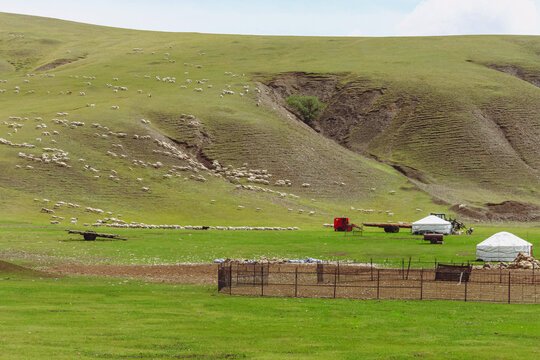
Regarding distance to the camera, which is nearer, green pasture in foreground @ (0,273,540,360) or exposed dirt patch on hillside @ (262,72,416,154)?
green pasture in foreground @ (0,273,540,360)

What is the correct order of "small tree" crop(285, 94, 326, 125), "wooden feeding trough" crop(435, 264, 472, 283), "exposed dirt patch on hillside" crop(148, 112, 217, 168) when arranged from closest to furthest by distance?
"wooden feeding trough" crop(435, 264, 472, 283), "exposed dirt patch on hillside" crop(148, 112, 217, 168), "small tree" crop(285, 94, 326, 125)

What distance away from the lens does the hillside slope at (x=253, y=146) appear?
385 ft

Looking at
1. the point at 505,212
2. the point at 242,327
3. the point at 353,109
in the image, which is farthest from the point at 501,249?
the point at 353,109

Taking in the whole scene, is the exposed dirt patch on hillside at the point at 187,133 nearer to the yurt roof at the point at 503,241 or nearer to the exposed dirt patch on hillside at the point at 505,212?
the exposed dirt patch on hillside at the point at 505,212

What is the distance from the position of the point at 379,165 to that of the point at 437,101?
30.4m

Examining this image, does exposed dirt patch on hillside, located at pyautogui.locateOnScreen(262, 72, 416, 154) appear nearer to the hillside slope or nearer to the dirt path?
the hillside slope

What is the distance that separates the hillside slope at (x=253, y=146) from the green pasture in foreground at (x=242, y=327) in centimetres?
6098

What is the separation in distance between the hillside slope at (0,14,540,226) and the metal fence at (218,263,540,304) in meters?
53.6

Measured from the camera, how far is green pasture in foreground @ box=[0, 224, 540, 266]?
6575 cm

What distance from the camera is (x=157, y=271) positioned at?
57.2 meters

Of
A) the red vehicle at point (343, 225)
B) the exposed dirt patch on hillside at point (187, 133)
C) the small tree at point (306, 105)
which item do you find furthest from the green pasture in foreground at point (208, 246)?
the small tree at point (306, 105)

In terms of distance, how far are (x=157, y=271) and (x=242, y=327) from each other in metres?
24.3

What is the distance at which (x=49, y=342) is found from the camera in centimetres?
2859

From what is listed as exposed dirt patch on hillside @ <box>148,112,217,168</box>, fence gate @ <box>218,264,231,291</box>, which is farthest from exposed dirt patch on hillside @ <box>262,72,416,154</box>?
fence gate @ <box>218,264,231,291</box>
